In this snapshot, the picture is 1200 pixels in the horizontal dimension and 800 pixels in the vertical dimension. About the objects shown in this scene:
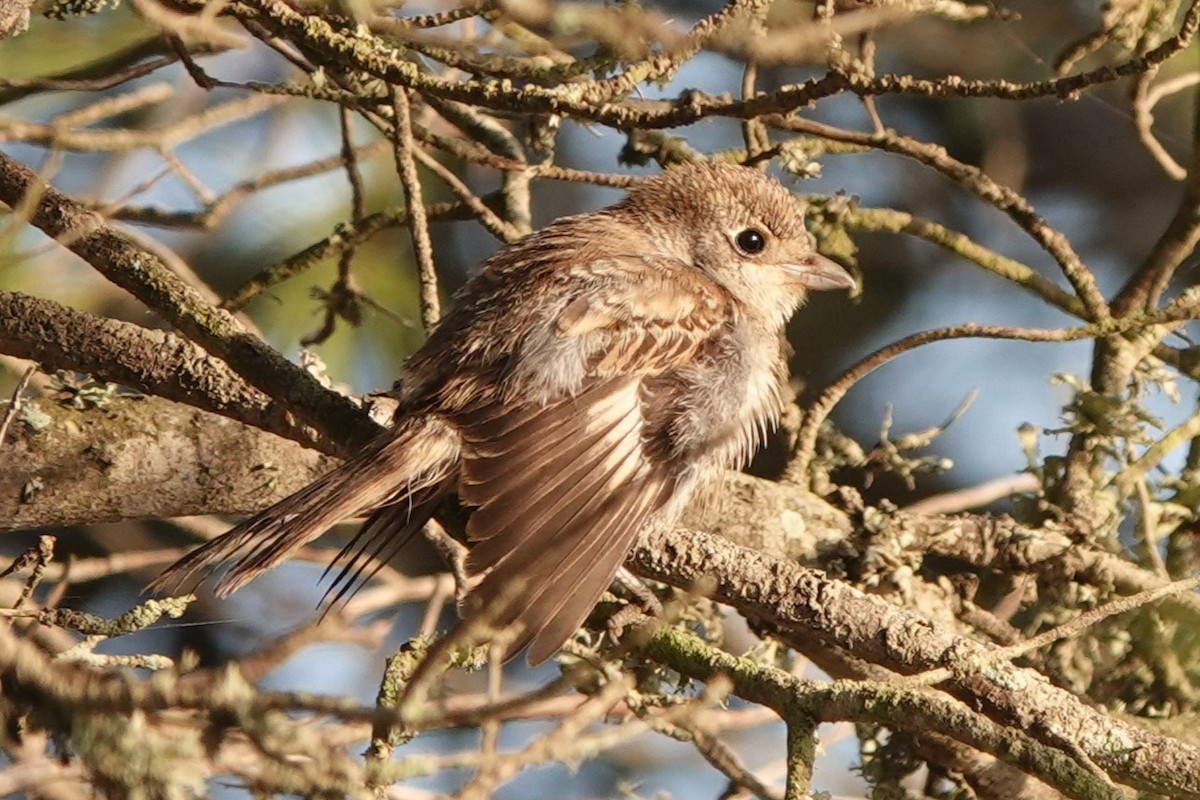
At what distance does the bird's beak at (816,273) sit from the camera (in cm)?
418

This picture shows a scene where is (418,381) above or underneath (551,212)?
underneath

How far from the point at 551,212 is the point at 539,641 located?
4197 millimetres

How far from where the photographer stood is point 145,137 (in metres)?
3.01

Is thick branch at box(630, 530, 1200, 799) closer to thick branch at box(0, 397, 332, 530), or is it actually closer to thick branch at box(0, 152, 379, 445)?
thick branch at box(0, 152, 379, 445)

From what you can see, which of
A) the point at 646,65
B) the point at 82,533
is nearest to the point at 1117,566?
the point at 646,65

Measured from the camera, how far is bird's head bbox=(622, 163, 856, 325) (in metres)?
4.15

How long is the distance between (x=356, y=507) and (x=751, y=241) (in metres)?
1.66

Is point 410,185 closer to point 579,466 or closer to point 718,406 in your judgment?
point 579,466

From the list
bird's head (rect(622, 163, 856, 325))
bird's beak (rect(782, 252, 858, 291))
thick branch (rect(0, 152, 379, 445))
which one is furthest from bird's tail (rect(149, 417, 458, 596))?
bird's beak (rect(782, 252, 858, 291))

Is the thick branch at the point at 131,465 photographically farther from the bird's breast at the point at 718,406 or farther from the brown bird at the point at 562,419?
the bird's breast at the point at 718,406

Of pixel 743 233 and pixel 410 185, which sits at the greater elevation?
pixel 743 233

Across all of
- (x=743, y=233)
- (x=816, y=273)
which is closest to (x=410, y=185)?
(x=743, y=233)

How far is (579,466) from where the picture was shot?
3246 millimetres

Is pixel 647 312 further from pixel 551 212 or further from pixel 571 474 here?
pixel 551 212
